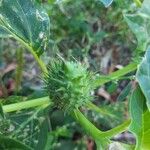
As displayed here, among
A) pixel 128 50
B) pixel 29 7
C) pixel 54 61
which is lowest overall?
pixel 128 50

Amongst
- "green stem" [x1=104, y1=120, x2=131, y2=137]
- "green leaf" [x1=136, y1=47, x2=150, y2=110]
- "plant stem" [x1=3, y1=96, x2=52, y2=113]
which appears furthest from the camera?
"plant stem" [x1=3, y1=96, x2=52, y2=113]

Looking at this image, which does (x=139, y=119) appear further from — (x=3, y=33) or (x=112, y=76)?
(x=3, y=33)

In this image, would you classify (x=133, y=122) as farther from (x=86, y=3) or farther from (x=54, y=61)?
(x=86, y=3)

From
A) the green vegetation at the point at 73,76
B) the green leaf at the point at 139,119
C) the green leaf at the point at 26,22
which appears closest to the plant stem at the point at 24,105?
the green vegetation at the point at 73,76

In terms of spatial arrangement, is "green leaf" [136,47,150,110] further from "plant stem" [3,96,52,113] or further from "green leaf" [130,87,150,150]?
"plant stem" [3,96,52,113]

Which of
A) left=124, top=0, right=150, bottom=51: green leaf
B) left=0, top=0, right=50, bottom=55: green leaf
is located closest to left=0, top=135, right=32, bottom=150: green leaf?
left=0, top=0, right=50, bottom=55: green leaf

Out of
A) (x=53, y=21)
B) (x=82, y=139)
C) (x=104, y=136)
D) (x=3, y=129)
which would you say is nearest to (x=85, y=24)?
(x=53, y=21)
